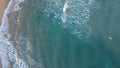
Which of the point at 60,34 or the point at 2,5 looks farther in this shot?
the point at 2,5

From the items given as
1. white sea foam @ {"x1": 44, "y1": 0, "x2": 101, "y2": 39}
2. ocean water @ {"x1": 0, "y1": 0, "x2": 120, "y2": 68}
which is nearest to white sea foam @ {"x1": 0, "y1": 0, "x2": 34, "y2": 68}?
ocean water @ {"x1": 0, "y1": 0, "x2": 120, "y2": 68}

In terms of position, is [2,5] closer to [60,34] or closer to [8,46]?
[8,46]

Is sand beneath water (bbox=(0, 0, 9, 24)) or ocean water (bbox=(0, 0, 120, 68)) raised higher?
sand beneath water (bbox=(0, 0, 9, 24))

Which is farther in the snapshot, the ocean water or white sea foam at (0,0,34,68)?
white sea foam at (0,0,34,68)

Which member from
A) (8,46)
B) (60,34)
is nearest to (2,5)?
(8,46)

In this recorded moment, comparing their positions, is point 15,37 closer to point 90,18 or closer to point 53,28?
point 53,28

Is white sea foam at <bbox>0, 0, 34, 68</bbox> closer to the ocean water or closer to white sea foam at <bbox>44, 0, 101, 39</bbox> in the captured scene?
the ocean water

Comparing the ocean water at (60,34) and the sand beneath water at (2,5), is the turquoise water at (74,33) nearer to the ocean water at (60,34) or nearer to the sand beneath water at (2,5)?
the ocean water at (60,34)
